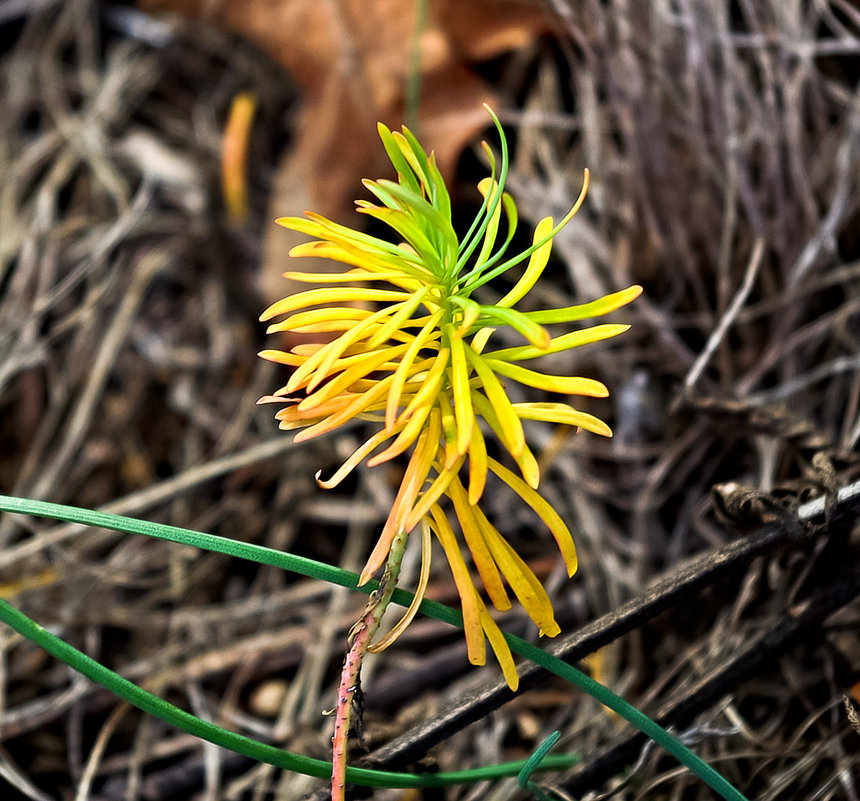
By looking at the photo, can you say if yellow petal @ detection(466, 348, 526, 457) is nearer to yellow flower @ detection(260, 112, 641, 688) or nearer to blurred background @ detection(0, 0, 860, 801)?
yellow flower @ detection(260, 112, 641, 688)

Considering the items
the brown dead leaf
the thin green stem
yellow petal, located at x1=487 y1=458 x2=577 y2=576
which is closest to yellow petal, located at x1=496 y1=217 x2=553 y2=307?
yellow petal, located at x1=487 y1=458 x2=577 y2=576

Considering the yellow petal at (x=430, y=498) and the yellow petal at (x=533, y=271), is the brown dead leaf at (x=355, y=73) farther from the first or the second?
the yellow petal at (x=430, y=498)

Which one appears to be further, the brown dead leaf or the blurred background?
the brown dead leaf

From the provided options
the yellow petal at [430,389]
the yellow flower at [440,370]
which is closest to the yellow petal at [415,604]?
the yellow flower at [440,370]

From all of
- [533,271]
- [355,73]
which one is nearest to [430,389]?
[533,271]

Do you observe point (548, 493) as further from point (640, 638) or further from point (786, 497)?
point (786, 497)

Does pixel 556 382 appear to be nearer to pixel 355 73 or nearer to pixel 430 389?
pixel 430 389

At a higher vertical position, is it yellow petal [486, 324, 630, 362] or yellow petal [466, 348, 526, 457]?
yellow petal [486, 324, 630, 362]
